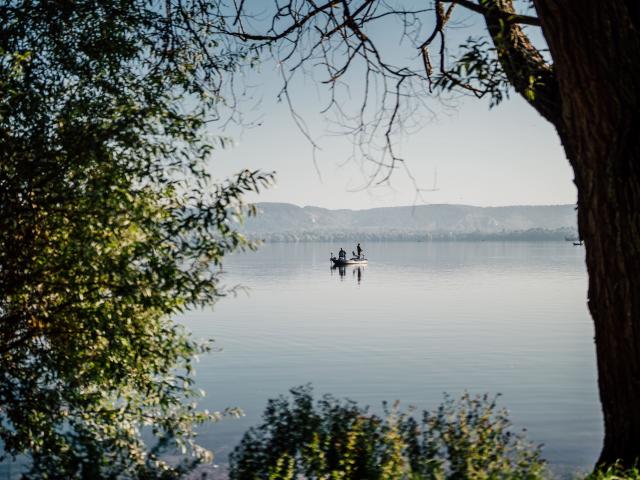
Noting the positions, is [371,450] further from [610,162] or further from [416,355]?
[416,355]

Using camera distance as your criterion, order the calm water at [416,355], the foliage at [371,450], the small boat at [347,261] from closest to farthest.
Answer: the foliage at [371,450]
the calm water at [416,355]
the small boat at [347,261]

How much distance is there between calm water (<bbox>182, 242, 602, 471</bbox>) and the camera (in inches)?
755

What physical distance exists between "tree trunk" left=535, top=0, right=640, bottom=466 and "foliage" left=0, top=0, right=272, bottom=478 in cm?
329

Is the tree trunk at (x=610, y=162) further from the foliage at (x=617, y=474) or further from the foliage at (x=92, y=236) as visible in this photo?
the foliage at (x=92, y=236)

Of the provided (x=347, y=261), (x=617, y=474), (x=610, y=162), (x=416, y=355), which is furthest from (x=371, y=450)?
(x=347, y=261)

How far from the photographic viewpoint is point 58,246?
25.4 feet

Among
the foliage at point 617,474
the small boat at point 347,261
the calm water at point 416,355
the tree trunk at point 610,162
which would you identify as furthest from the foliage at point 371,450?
the small boat at point 347,261

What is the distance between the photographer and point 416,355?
89.9 feet

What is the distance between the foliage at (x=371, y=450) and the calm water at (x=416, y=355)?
3262 mm

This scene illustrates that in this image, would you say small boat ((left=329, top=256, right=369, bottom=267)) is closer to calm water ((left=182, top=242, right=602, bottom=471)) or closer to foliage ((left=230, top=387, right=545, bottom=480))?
calm water ((left=182, top=242, right=602, bottom=471))

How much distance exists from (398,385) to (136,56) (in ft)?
51.0

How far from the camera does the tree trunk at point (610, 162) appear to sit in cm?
562

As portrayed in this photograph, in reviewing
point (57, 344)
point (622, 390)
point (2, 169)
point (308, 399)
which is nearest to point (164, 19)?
point (2, 169)

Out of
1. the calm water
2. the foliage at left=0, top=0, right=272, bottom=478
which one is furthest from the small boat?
the foliage at left=0, top=0, right=272, bottom=478
